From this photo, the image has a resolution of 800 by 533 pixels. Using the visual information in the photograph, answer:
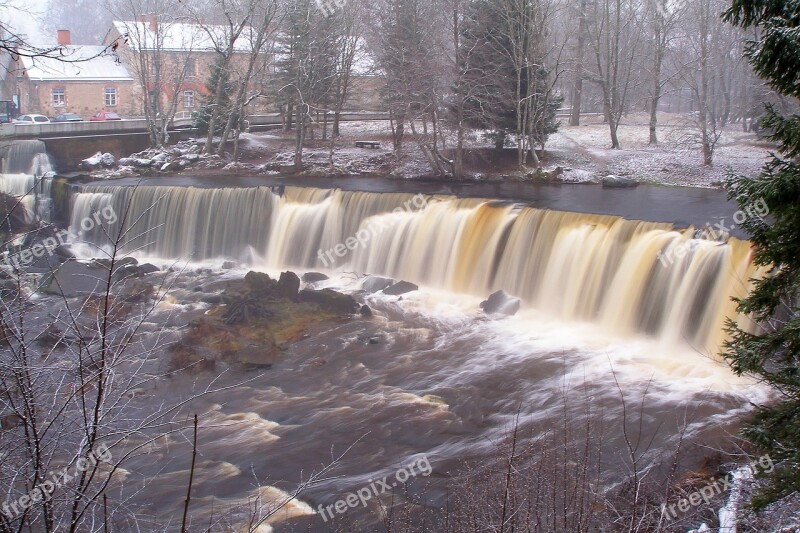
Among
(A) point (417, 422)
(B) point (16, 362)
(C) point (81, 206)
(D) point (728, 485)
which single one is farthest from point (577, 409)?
(C) point (81, 206)

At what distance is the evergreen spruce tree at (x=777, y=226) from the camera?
6.18 meters

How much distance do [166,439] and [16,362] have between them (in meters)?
7.48

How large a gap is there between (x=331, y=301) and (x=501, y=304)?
4.10 metres

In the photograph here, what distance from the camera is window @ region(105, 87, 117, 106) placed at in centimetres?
4959

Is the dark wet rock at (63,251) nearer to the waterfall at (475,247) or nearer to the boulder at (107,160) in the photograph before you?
the waterfall at (475,247)

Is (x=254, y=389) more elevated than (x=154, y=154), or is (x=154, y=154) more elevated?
(x=154, y=154)

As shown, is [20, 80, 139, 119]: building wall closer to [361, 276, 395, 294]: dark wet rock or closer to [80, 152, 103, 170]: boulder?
[80, 152, 103, 170]: boulder

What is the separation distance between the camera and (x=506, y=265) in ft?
62.7

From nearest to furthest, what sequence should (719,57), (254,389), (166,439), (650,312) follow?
(166,439) < (254,389) < (650,312) < (719,57)

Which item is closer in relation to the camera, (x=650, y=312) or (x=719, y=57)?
(x=650, y=312)

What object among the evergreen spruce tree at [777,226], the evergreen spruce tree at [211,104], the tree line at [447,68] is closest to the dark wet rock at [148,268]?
the tree line at [447,68]

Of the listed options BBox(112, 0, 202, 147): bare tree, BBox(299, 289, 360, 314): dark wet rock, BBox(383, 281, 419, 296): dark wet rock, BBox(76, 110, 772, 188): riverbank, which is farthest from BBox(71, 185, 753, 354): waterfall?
BBox(112, 0, 202, 147): bare tree

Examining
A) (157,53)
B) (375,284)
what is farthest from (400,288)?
(157,53)

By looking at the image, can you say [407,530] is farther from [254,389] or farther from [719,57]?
[719,57]
